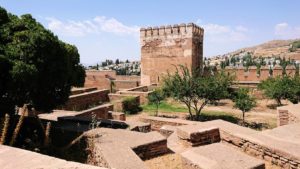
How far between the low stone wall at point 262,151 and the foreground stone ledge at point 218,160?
2.00 feet

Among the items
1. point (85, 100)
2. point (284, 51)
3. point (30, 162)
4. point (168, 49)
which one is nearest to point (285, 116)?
point (30, 162)

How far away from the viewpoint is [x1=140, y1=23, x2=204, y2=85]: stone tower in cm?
2150

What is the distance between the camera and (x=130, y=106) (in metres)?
16.1

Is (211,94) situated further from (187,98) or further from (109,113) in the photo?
(109,113)

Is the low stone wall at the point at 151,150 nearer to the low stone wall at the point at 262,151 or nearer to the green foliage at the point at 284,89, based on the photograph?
the low stone wall at the point at 262,151

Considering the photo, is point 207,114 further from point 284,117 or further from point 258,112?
point 284,117

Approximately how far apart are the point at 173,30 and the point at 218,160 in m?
17.9

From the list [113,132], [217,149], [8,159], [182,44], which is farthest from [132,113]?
[8,159]

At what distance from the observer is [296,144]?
5.42m

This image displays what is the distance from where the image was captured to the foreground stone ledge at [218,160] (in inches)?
178

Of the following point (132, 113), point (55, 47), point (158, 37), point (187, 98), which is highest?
point (158, 37)

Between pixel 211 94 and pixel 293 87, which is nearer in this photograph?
pixel 211 94

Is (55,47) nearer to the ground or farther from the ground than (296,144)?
farther from the ground

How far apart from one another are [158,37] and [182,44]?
77.9 inches
